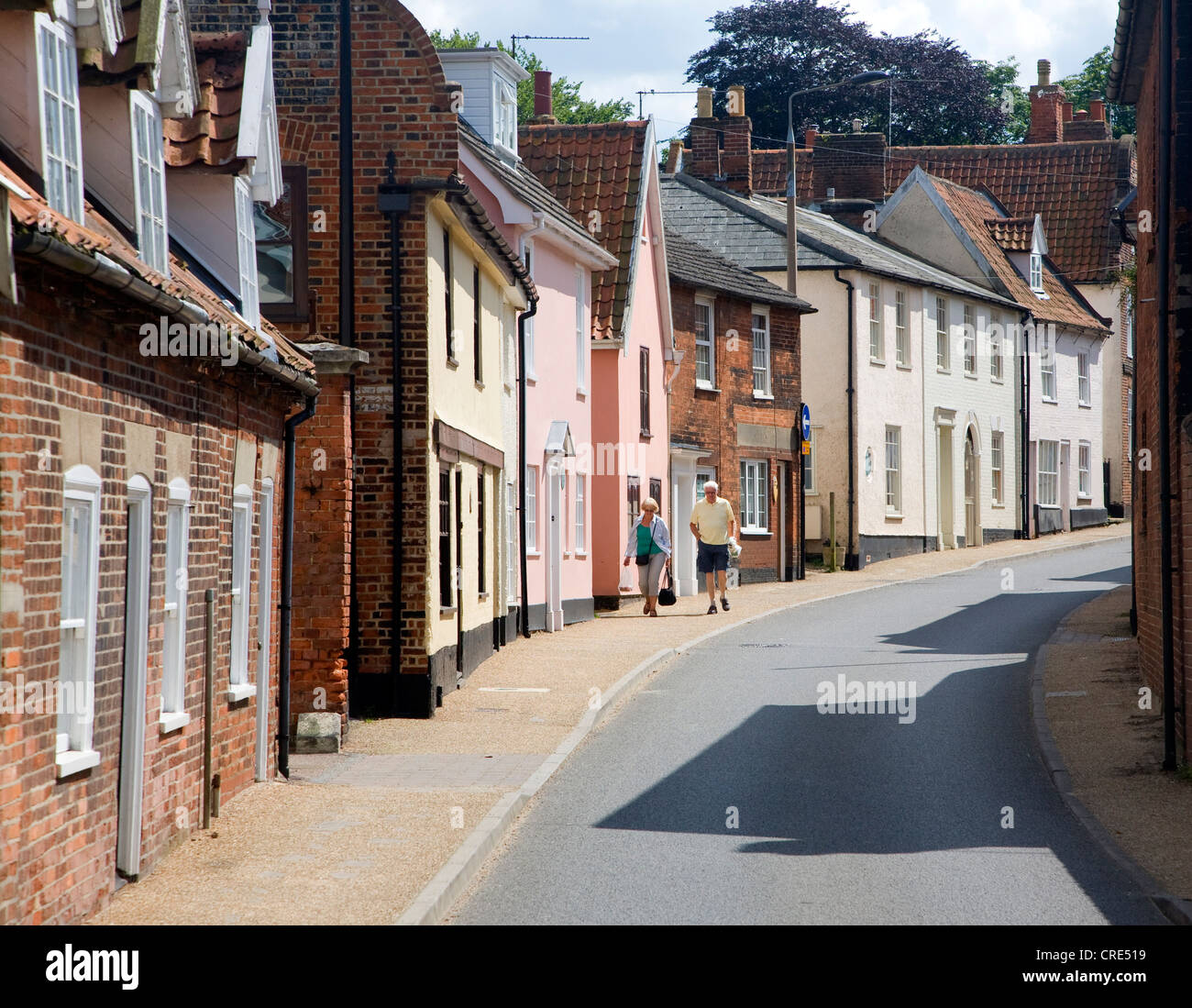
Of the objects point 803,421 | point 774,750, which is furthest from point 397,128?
point 803,421

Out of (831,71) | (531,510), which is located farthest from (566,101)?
(531,510)

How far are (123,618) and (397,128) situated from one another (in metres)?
9.58

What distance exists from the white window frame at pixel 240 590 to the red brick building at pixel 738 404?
21.6 meters

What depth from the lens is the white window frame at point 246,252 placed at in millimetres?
12758

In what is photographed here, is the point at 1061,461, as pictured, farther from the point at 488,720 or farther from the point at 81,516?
the point at 81,516

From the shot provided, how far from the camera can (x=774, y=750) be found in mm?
14531

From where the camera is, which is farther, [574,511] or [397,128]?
[574,511]

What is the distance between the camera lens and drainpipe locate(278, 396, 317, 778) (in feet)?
44.1

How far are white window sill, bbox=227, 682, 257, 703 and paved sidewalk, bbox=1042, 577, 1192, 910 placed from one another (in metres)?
6.19

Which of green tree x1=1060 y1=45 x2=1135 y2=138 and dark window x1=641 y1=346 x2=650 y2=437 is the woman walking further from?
green tree x1=1060 y1=45 x2=1135 y2=138

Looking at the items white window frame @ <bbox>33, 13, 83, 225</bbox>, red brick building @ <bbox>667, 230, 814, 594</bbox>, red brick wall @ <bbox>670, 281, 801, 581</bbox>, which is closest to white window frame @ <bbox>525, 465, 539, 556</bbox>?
red brick building @ <bbox>667, 230, 814, 594</bbox>

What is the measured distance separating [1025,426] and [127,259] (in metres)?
42.2

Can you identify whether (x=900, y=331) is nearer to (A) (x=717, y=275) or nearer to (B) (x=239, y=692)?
(A) (x=717, y=275)

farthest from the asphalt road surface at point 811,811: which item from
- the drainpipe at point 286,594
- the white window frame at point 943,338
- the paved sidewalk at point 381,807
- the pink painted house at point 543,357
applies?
the white window frame at point 943,338
